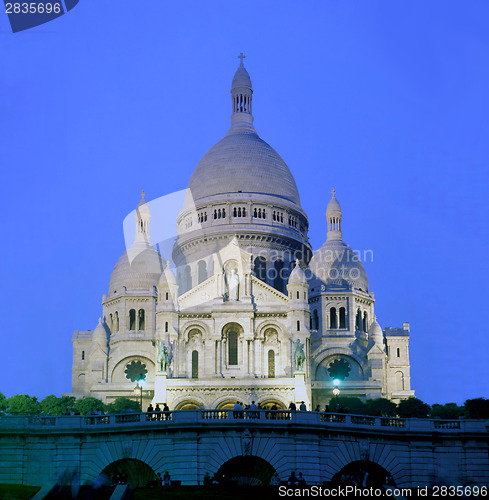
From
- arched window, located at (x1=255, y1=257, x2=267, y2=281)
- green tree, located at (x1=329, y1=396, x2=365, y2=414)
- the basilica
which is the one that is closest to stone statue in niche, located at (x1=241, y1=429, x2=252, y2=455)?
the basilica

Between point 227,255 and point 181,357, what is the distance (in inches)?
460

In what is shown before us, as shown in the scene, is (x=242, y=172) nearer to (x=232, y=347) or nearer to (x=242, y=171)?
(x=242, y=171)

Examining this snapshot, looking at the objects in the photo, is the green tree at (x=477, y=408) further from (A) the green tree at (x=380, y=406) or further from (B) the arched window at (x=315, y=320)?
(B) the arched window at (x=315, y=320)

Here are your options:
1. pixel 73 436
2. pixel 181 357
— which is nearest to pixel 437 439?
pixel 73 436

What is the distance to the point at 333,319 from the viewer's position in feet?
372

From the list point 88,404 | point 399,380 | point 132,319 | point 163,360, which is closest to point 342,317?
point 399,380

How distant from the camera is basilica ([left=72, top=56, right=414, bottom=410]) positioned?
99.2 metres

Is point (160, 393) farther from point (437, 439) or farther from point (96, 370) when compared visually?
point (437, 439)

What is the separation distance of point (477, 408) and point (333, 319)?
32.4 meters

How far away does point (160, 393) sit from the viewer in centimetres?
9506

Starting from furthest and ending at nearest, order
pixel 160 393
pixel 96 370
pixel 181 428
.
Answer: pixel 96 370, pixel 160 393, pixel 181 428

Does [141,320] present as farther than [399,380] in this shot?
No

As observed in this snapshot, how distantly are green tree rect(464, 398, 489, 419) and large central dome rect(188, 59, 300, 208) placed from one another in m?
44.6

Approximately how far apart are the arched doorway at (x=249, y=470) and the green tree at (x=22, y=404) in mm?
47991
